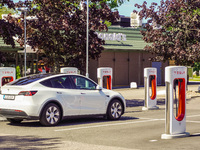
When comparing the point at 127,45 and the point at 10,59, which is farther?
the point at 127,45

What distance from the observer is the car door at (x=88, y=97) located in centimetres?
1432

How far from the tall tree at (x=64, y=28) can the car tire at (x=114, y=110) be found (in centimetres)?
746

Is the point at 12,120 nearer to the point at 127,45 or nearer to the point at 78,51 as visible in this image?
the point at 78,51

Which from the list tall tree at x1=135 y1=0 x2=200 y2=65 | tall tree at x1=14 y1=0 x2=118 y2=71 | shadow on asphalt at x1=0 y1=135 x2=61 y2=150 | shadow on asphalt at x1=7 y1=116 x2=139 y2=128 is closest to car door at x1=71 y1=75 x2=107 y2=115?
shadow on asphalt at x1=7 y1=116 x2=139 y2=128

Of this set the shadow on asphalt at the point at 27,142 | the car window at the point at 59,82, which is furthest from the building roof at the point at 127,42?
the shadow on asphalt at the point at 27,142

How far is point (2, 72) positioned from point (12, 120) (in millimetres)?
3677

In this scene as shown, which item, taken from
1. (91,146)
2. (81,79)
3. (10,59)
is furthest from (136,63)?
(91,146)

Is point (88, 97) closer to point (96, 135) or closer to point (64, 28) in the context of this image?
point (96, 135)

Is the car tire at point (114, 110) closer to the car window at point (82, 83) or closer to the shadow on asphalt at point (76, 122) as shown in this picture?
the shadow on asphalt at point (76, 122)

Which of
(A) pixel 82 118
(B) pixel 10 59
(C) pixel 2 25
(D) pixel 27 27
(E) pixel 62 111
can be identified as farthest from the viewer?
(B) pixel 10 59

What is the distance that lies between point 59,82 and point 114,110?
2.35 meters

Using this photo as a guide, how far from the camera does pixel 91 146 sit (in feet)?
32.7

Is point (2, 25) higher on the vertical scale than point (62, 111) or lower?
higher

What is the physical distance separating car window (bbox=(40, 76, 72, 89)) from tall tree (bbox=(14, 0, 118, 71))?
8.31 metres
